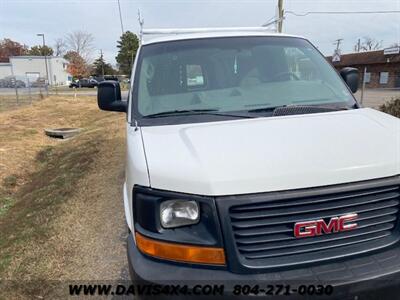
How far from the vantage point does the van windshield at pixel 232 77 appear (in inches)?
114

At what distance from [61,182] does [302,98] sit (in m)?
5.08

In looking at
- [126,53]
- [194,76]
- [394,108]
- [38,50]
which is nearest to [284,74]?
[194,76]

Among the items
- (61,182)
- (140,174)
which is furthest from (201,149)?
(61,182)

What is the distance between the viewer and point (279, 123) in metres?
2.37

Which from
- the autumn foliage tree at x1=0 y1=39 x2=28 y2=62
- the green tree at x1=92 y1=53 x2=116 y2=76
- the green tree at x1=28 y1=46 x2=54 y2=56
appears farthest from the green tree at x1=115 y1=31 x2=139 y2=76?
the autumn foliage tree at x1=0 y1=39 x2=28 y2=62

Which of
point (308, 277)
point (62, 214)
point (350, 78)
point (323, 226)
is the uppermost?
point (350, 78)

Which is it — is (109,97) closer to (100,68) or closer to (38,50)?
(100,68)

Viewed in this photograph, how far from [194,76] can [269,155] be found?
1503 millimetres

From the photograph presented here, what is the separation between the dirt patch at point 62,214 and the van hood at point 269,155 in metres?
1.90

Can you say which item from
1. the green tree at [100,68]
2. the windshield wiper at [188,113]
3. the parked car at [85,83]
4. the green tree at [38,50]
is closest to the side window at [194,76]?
the windshield wiper at [188,113]

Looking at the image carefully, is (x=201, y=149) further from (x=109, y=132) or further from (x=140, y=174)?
(x=109, y=132)

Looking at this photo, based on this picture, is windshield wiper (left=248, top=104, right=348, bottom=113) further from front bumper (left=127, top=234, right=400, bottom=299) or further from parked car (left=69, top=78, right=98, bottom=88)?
parked car (left=69, top=78, right=98, bottom=88)

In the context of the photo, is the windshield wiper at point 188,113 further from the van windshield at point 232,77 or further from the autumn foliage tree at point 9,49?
the autumn foliage tree at point 9,49

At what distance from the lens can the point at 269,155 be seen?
1921 millimetres
